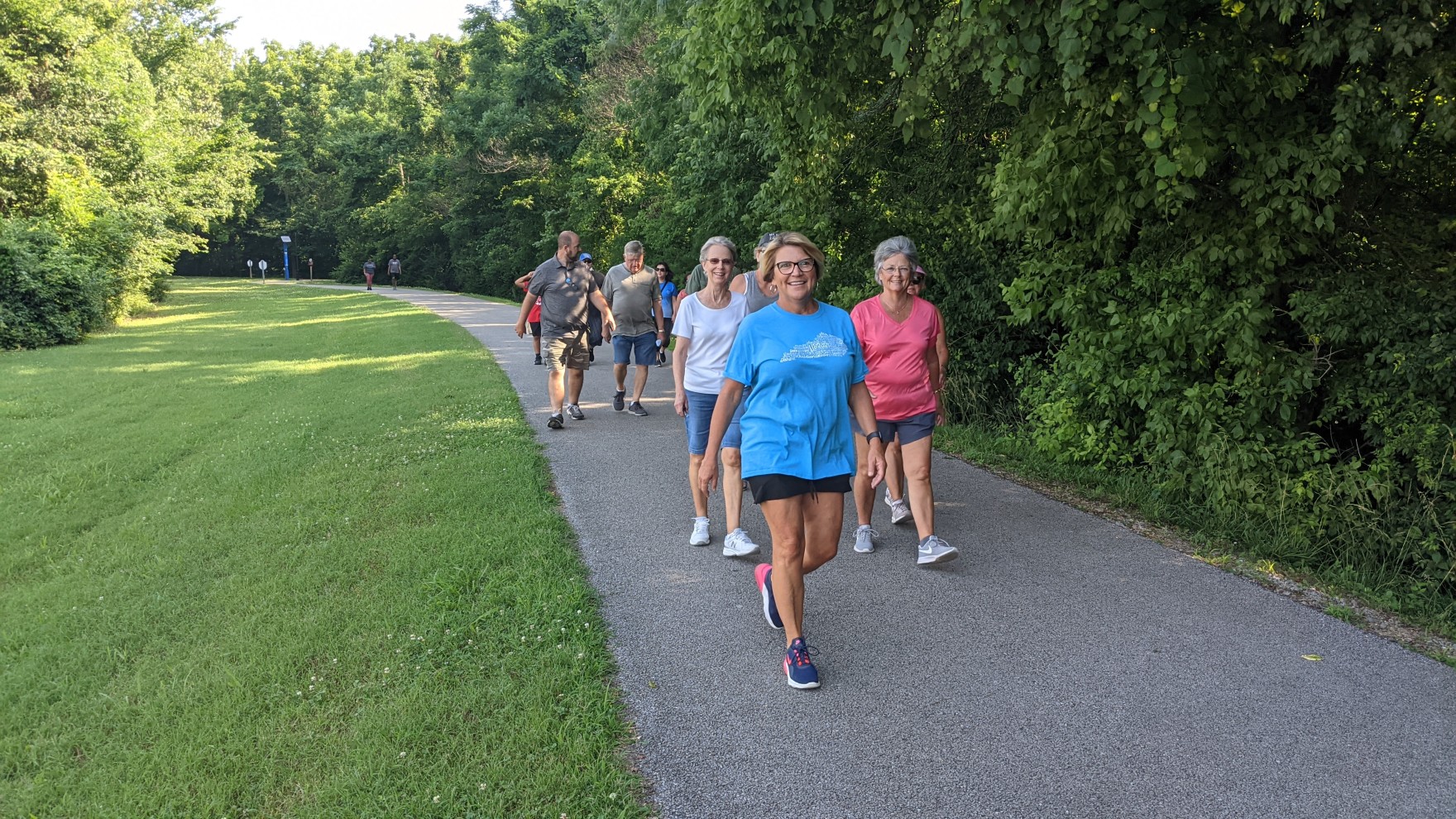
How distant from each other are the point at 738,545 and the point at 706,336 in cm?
137

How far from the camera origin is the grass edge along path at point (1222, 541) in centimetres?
495

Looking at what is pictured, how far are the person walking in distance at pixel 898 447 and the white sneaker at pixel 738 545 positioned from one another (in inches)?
38.6

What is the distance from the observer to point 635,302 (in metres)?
10.7

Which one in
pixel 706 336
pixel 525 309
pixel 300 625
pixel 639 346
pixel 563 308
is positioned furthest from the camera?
pixel 639 346

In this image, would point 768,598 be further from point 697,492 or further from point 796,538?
point 697,492

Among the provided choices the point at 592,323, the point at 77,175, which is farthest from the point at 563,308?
the point at 77,175

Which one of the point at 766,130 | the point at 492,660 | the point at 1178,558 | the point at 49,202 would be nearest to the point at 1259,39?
the point at 1178,558

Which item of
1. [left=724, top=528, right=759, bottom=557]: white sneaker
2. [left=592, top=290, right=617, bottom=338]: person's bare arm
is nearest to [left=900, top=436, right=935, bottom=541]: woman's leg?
[left=724, top=528, right=759, bottom=557]: white sneaker

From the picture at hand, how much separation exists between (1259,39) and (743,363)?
13.9 feet

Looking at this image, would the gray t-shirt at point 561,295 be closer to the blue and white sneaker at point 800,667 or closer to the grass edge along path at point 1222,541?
the grass edge along path at point 1222,541

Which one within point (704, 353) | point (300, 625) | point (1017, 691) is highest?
point (704, 353)

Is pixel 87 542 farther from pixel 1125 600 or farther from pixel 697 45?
pixel 1125 600

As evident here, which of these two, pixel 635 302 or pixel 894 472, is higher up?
pixel 635 302

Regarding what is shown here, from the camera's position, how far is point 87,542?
6.88 m
